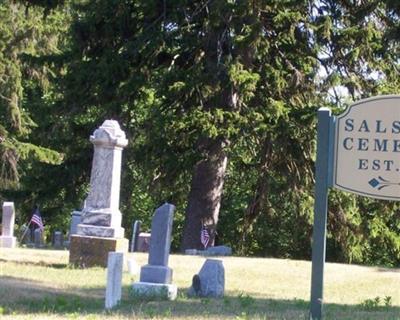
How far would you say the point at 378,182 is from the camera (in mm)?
8062

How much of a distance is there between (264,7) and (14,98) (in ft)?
41.6

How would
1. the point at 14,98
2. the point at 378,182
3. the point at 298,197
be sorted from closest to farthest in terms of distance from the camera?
the point at 378,182
the point at 298,197
the point at 14,98

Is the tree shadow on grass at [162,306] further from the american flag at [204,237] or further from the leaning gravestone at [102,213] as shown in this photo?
the american flag at [204,237]

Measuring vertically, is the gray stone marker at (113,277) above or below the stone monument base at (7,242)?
below

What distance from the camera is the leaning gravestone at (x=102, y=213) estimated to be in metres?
15.4

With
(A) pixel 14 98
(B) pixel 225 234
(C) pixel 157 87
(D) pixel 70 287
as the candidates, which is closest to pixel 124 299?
(D) pixel 70 287

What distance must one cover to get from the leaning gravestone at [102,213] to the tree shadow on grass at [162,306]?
301 centimetres

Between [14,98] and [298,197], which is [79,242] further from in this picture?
[14,98]

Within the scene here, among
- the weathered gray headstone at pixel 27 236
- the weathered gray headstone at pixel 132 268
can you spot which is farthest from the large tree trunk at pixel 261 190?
the weathered gray headstone at pixel 132 268

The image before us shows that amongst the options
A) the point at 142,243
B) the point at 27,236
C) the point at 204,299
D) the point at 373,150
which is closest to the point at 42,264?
the point at 204,299

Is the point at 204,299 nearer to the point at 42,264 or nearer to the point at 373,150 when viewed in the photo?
the point at 373,150

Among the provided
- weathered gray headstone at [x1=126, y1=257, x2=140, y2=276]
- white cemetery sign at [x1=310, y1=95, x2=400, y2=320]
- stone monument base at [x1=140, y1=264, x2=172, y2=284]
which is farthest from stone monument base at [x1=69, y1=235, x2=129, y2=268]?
white cemetery sign at [x1=310, y1=95, x2=400, y2=320]

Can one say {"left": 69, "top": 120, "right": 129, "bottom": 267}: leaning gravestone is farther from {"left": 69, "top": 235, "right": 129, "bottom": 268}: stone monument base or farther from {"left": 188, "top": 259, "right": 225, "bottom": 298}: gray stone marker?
{"left": 188, "top": 259, "right": 225, "bottom": 298}: gray stone marker

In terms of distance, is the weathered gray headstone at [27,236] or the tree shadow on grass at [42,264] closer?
the tree shadow on grass at [42,264]
